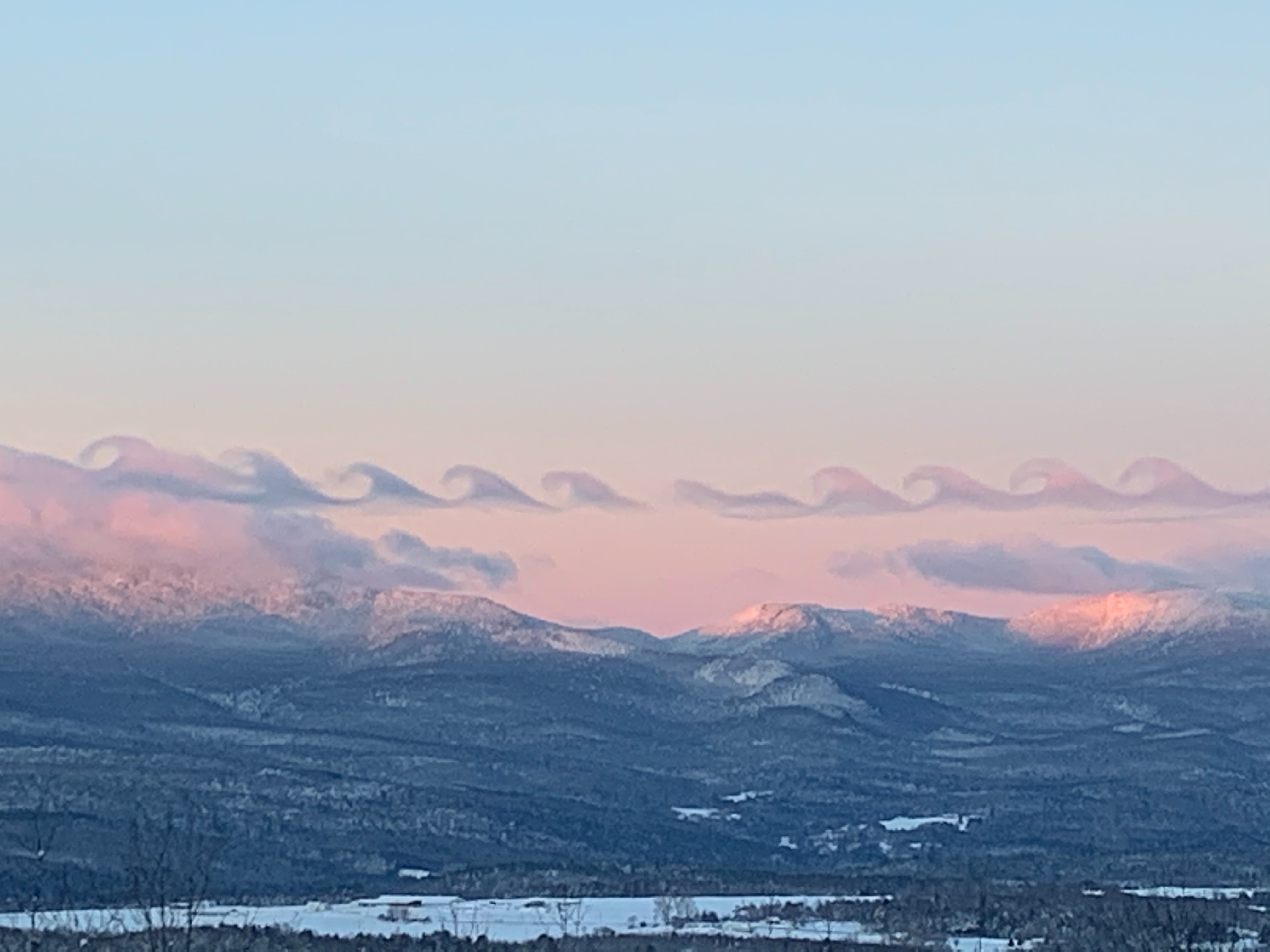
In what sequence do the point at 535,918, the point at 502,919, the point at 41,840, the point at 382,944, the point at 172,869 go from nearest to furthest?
1. the point at 382,944
2. the point at 502,919
3. the point at 535,918
4. the point at 172,869
5. the point at 41,840

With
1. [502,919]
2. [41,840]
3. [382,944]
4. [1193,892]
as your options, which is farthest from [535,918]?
[41,840]

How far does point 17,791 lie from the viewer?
196625 mm

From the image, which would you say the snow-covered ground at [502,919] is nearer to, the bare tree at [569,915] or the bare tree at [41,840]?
the bare tree at [569,915]

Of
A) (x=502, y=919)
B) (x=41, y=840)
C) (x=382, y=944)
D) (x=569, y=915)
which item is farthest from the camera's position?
(x=41, y=840)

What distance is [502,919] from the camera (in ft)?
443

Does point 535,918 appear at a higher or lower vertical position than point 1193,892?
higher

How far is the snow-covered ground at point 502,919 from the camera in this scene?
400 ft

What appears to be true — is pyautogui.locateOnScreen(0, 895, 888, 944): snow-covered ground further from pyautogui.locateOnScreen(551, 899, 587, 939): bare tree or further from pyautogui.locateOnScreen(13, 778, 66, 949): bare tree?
pyautogui.locateOnScreen(13, 778, 66, 949): bare tree

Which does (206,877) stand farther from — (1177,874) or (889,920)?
(1177,874)

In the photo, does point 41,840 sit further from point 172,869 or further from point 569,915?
point 569,915

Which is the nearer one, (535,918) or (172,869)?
(535,918)

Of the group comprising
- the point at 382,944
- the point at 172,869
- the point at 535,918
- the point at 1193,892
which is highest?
the point at 172,869

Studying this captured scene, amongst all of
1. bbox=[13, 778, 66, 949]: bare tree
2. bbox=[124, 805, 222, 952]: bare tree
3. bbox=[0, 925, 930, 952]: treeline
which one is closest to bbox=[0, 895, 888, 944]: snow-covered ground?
bbox=[124, 805, 222, 952]: bare tree

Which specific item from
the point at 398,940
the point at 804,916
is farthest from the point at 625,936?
the point at 804,916
